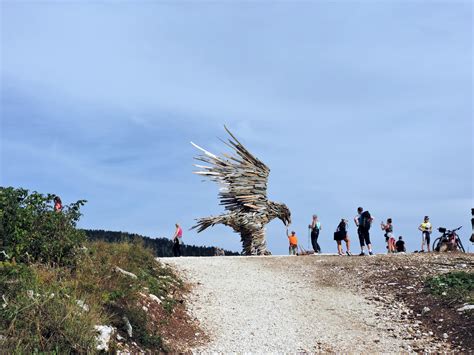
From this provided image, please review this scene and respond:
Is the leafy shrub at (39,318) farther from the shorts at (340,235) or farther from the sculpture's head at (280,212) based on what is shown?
the sculpture's head at (280,212)

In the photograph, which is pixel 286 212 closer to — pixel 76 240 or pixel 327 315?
pixel 327 315

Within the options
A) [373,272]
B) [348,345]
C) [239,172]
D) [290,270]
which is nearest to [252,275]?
[290,270]

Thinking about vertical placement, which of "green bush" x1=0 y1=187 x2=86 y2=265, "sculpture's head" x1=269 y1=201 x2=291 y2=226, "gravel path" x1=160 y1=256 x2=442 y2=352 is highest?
"sculpture's head" x1=269 y1=201 x2=291 y2=226

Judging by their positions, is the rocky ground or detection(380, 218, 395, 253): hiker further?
detection(380, 218, 395, 253): hiker

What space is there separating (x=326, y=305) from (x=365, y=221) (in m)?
5.31

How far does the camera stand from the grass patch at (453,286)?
10992mm

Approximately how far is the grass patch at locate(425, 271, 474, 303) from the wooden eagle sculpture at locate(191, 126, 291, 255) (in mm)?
8183

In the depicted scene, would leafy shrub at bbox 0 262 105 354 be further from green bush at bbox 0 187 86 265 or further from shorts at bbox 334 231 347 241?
shorts at bbox 334 231 347 241

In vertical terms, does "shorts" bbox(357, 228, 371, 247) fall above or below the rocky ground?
above

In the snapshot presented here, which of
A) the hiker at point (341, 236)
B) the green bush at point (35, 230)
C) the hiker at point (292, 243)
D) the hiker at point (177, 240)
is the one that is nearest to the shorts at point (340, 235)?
the hiker at point (341, 236)

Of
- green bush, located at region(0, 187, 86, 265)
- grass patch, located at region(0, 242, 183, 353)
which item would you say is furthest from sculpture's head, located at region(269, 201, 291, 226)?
green bush, located at region(0, 187, 86, 265)

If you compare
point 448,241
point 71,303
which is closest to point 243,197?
point 448,241

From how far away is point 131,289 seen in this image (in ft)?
31.2

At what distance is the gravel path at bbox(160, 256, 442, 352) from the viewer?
9.25 metres
